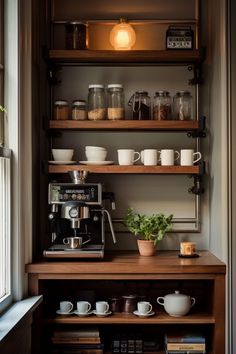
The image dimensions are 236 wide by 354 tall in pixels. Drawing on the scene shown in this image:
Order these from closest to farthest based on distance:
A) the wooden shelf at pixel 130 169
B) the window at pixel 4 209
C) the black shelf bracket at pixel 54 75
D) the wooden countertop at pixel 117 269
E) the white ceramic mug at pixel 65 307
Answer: the window at pixel 4 209, the wooden countertop at pixel 117 269, the white ceramic mug at pixel 65 307, the wooden shelf at pixel 130 169, the black shelf bracket at pixel 54 75

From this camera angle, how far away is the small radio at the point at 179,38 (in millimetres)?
2945

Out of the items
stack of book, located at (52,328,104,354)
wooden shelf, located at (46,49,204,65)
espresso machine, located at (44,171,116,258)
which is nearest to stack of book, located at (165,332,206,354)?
stack of book, located at (52,328,104,354)

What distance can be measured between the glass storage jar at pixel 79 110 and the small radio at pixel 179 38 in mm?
571

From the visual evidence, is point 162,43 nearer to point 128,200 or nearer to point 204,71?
point 204,71

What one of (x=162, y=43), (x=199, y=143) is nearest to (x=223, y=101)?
(x=199, y=143)

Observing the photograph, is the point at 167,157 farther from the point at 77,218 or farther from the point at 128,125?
the point at 77,218

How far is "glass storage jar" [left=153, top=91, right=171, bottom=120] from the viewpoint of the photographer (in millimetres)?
2941

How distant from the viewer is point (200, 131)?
3.00m

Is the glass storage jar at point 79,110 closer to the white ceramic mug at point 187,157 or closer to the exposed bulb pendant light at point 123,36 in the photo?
the exposed bulb pendant light at point 123,36

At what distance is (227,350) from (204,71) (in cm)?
154

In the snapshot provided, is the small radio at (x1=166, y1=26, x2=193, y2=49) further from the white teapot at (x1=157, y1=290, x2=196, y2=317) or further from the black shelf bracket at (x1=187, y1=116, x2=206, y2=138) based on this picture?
the white teapot at (x1=157, y1=290, x2=196, y2=317)

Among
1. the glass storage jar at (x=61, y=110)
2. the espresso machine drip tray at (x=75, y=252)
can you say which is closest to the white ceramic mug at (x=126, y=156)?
the glass storage jar at (x=61, y=110)

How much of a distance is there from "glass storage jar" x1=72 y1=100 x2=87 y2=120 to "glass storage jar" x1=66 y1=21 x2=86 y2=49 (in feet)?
1.02

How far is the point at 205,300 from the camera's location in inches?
117
